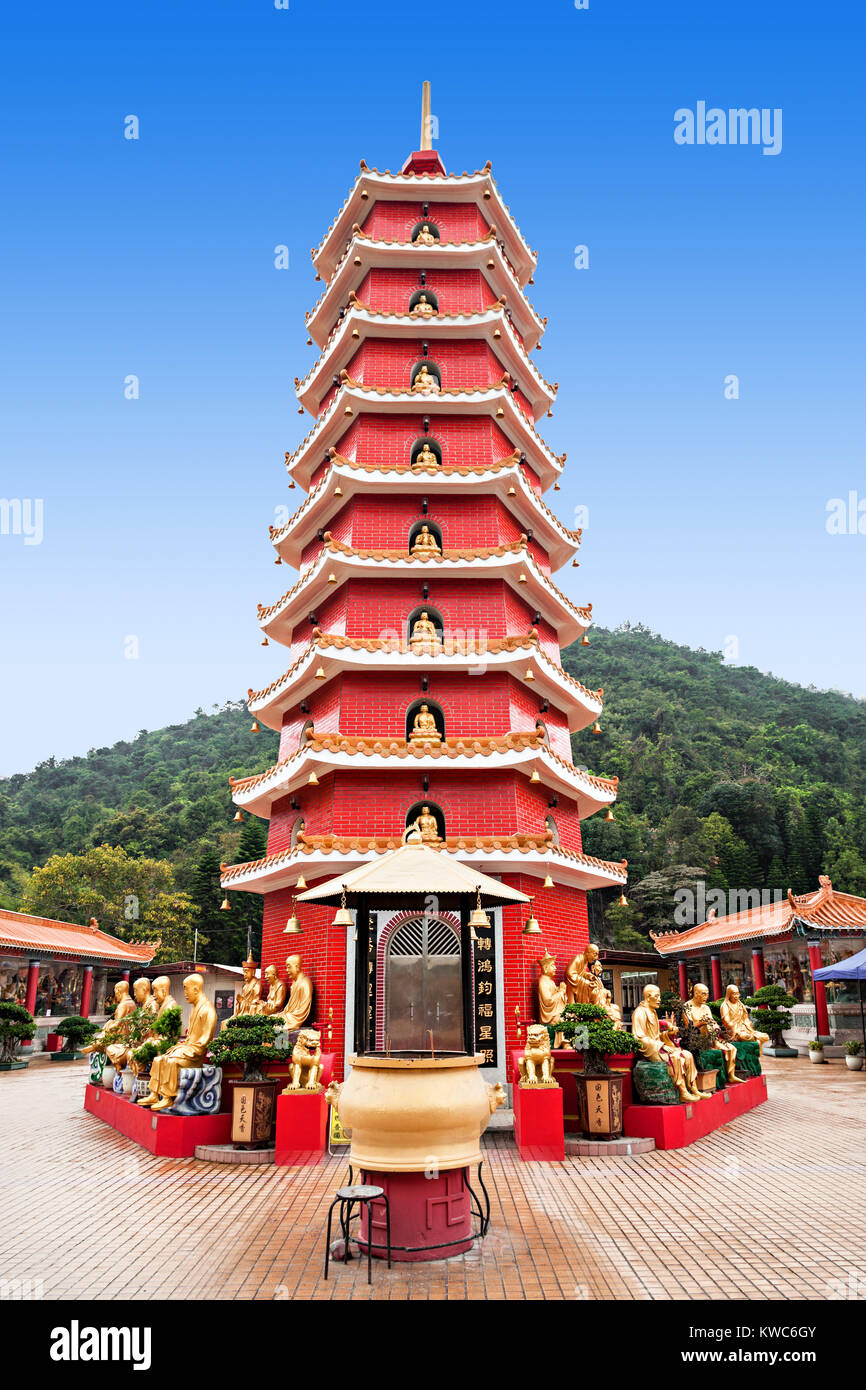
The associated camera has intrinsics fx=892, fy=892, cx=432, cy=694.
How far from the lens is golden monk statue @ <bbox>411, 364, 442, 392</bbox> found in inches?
716

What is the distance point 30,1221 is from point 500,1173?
491cm

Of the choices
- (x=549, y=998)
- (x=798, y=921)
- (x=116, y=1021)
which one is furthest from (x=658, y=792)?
(x=116, y=1021)

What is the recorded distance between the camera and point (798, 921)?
26.6m

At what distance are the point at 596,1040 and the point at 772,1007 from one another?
1743 centimetres

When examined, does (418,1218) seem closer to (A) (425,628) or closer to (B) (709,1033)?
(B) (709,1033)

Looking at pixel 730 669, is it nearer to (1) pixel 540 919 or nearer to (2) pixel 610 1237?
(1) pixel 540 919

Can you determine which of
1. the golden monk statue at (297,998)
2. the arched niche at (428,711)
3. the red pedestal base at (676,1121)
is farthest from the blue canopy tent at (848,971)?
the golden monk statue at (297,998)

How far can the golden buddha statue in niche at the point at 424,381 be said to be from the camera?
18.1 metres

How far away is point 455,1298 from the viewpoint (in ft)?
19.5

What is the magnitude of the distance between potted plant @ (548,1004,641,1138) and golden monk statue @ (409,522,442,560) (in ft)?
29.4

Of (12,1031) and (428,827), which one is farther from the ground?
(428,827)

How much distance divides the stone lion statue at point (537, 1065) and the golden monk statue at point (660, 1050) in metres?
1.41

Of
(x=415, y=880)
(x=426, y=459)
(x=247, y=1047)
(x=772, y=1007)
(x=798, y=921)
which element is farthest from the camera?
(x=798, y=921)

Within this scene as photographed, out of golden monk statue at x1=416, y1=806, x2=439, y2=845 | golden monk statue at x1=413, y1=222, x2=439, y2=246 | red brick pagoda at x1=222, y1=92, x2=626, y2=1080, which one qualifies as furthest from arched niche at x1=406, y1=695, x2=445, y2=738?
golden monk statue at x1=413, y1=222, x2=439, y2=246
